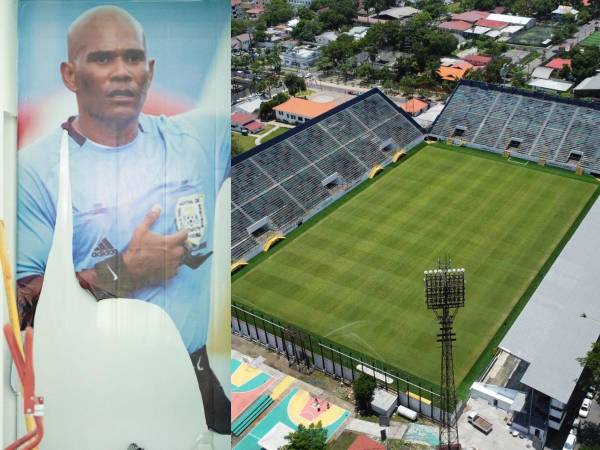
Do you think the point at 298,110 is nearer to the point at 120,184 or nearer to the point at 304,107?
the point at 304,107

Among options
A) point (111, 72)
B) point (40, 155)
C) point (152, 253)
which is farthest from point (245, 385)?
point (111, 72)

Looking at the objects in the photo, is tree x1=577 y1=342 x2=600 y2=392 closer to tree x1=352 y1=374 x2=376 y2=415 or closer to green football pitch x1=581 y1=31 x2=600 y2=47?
tree x1=352 y1=374 x2=376 y2=415

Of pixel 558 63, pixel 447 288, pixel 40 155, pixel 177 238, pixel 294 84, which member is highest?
pixel 40 155

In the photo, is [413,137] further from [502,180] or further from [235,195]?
[235,195]

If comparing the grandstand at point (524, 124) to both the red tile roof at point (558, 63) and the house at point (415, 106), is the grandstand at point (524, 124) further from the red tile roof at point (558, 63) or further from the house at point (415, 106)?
the red tile roof at point (558, 63)

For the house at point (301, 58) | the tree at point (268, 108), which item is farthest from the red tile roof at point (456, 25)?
the tree at point (268, 108)

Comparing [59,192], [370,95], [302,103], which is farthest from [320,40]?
[59,192]

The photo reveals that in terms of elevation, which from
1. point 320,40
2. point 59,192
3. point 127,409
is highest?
point 59,192
